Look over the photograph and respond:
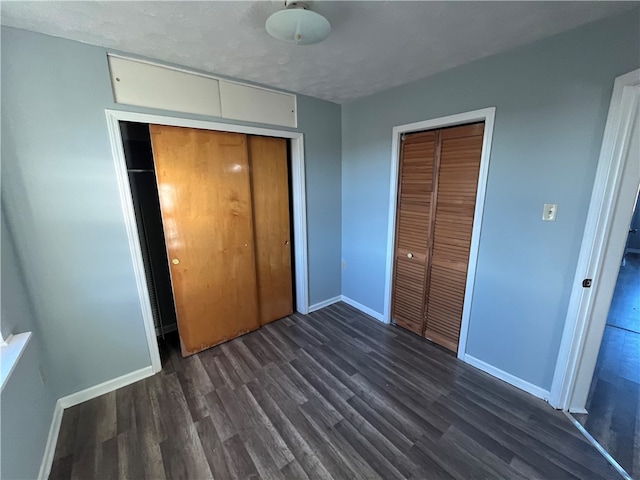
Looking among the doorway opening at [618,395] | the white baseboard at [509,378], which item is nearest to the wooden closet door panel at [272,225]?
the white baseboard at [509,378]

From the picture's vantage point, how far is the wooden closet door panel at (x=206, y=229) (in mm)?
2027

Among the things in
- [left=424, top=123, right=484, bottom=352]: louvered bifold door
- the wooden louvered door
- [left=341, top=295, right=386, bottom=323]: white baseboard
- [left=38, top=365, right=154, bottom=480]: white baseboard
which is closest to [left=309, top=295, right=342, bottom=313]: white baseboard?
[left=341, top=295, right=386, bottom=323]: white baseboard

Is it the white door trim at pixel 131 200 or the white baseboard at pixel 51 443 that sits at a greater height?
the white door trim at pixel 131 200

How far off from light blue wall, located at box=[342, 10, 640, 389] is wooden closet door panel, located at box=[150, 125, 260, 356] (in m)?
1.69

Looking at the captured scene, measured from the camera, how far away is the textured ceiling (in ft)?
4.12

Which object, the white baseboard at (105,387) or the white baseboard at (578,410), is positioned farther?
the white baseboard at (105,387)

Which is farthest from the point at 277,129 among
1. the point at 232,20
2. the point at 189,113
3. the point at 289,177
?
the point at 232,20

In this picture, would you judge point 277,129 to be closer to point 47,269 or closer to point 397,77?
point 397,77

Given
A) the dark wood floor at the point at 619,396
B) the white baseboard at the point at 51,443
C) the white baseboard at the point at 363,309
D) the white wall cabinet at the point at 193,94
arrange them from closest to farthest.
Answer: the white baseboard at the point at 51,443 → the dark wood floor at the point at 619,396 → the white wall cabinet at the point at 193,94 → the white baseboard at the point at 363,309

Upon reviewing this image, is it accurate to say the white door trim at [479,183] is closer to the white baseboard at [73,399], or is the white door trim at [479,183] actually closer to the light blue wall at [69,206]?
the light blue wall at [69,206]

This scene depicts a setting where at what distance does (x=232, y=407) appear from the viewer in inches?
70.0

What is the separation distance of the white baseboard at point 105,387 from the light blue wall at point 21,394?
0.43ft

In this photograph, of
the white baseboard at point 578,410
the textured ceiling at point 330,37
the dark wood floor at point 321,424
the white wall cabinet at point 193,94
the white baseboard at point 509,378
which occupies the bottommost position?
the dark wood floor at point 321,424

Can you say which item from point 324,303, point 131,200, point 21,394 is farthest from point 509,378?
point 131,200
